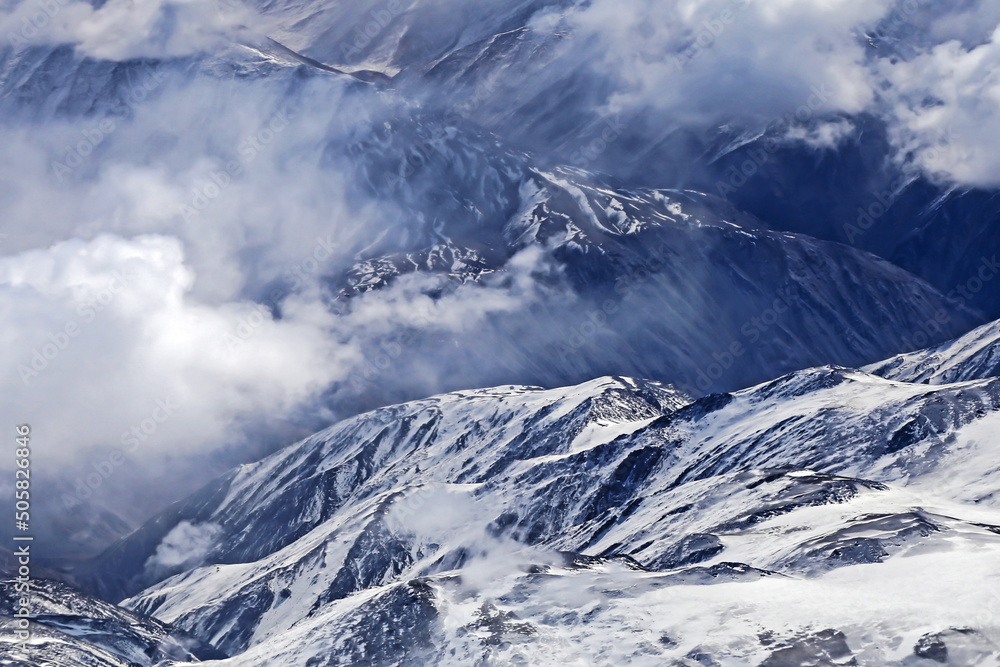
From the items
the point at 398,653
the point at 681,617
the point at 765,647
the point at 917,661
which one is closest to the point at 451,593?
the point at 398,653

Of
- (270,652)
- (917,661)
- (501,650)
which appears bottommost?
(270,652)

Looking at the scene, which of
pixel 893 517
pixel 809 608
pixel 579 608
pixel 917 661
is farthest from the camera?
pixel 893 517

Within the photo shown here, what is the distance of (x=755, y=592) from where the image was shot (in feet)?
544

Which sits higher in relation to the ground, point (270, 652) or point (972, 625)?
point (972, 625)

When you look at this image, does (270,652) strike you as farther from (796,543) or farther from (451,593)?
(796,543)

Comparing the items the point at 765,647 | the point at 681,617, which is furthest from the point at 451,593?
the point at 765,647

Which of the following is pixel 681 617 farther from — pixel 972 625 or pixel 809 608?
pixel 972 625

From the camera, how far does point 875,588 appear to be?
16425 cm

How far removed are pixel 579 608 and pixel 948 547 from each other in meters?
44.9

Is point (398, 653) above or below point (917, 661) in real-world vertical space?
below

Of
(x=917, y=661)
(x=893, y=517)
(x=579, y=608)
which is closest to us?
(x=917, y=661)

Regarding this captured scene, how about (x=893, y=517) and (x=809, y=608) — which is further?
(x=893, y=517)

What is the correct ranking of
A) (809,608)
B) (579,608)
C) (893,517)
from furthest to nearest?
(893,517)
(579,608)
(809,608)

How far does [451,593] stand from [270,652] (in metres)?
23.6
